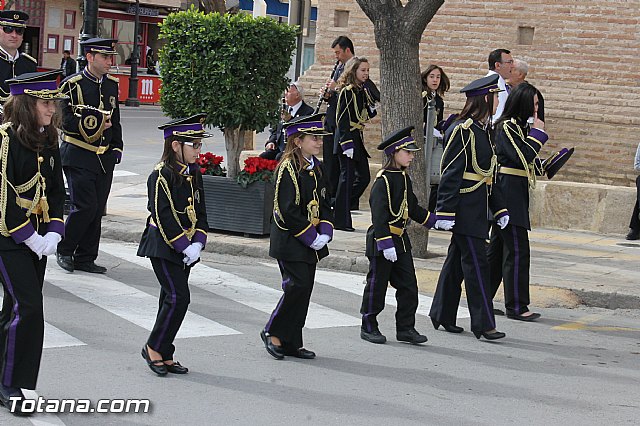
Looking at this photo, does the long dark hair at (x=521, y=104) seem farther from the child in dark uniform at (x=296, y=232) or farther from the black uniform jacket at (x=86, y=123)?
the black uniform jacket at (x=86, y=123)

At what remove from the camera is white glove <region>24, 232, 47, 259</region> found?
676 cm

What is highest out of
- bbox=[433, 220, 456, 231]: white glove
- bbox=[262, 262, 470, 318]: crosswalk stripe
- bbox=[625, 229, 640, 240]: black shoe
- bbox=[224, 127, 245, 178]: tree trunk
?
bbox=[224, 127, 245, 178]: tree trunk

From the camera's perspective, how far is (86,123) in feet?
36.2

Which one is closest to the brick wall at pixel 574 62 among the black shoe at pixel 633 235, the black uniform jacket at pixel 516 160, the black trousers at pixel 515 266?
the black shoe at pixel 633 235

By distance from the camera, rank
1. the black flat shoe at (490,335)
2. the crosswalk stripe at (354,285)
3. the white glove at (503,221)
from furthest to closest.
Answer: the crosswalk stripe at (354,285) → the white glove at (503,221) → the black flat shoe at (490,335)

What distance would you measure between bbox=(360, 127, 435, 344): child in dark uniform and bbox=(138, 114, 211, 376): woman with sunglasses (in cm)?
154

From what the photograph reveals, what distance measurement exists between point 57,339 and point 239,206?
17.4 feet

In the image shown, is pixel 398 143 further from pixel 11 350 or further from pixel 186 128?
pixel 11 350

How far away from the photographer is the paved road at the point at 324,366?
7.07 m

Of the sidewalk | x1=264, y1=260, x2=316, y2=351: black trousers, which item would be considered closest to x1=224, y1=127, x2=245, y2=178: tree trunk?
the sidewalk

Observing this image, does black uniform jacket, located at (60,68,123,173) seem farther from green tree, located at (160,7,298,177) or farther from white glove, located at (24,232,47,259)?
white glove, located at (24,232,47,259)

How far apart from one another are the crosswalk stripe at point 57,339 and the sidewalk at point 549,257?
399 cm

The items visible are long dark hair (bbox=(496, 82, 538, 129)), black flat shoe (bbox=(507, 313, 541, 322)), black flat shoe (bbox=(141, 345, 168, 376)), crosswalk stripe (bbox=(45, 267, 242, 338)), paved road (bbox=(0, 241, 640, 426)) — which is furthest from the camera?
black flat shoe (bbox=(507, 313, 541, 322))

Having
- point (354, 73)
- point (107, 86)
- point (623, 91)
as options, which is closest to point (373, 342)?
point (107, 86)
